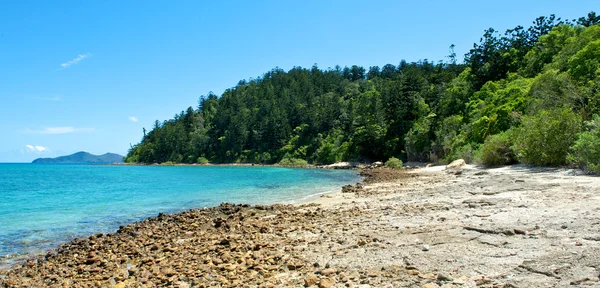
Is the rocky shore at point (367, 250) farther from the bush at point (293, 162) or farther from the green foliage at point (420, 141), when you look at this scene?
the bush at point (293, 162)

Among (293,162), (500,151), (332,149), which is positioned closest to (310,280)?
(500,151)

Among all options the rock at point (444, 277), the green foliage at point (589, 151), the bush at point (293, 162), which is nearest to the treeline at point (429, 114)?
the green foliage at point (589, 151)

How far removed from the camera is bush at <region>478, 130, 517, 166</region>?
32.0 metres

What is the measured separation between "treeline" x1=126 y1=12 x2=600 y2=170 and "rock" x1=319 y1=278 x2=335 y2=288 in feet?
58.2

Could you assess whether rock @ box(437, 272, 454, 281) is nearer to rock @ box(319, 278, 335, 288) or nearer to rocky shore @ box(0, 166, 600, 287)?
rocky shore @ box(0, 166, 600, 287)

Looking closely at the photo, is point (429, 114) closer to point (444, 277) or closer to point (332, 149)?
point (332, 149)

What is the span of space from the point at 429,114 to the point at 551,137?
49.2m

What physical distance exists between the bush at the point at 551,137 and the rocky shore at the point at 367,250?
38.9ft

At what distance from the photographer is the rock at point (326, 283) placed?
647 centimetres

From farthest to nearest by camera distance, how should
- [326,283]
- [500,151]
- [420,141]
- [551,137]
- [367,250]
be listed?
[420,141] < [500,151] < [551,137] < [367,250] < [326,283]

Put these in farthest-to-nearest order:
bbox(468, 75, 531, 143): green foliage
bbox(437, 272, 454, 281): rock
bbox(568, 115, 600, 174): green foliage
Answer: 1. bbox(468, 75, 531, 143): green foliage
2. bbox(568, 115, 600, 174): green foliage
3. bbox(437, 272, 454, 281): rock

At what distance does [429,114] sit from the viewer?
72.8 metres

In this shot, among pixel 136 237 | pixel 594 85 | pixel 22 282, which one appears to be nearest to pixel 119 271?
pixel 22 282

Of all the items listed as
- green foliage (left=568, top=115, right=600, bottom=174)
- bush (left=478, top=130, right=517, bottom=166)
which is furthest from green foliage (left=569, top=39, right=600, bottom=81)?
green foliage (left=568, top=115, right=600, bottom=174)
